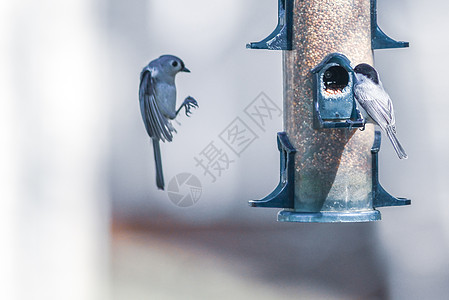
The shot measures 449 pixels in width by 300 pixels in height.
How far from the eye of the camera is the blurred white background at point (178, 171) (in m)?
6.92

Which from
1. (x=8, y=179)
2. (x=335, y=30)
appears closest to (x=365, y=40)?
(x=335, y=30)

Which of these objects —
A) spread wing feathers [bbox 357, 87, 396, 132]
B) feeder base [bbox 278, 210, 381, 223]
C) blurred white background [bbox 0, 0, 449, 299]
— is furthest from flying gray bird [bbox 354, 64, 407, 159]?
blurred white background [bbox 0, 0, 449, 299]

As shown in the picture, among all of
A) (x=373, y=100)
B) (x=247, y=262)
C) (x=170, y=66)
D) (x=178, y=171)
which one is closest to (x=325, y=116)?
(x=373, y=100)

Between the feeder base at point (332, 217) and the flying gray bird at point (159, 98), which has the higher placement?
the flying gray bird at point (159, 98)

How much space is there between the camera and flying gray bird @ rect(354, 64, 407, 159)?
12.7 feet

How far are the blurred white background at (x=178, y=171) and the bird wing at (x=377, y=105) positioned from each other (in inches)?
116

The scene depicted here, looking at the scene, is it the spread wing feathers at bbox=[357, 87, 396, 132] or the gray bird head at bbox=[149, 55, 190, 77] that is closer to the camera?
the spread wing feathers at bbox=[357, 87, 396, 132]

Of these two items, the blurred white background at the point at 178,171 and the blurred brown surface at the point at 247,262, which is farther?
the blurred brown surface at the point at 247,262

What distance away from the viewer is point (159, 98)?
407 cm

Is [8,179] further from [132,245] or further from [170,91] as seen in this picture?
[170,91]

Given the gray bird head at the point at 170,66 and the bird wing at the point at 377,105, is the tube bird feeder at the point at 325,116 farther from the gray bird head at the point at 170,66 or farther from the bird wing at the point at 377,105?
the gray bird head at the point at 170,66

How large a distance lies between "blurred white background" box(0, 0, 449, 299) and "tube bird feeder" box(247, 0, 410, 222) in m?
2.66

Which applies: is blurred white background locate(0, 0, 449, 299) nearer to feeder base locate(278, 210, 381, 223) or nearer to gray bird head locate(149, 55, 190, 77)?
gray bird head locate(149, 55, 190, 77)

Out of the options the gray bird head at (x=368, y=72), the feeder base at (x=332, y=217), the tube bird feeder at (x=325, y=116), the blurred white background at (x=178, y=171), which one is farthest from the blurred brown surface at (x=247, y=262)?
the gray bird head at (x=368, y=72)
